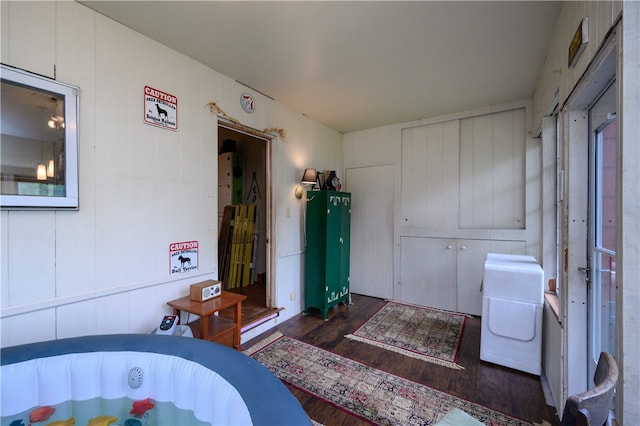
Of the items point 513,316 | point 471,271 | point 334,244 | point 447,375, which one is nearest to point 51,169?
point 334,244

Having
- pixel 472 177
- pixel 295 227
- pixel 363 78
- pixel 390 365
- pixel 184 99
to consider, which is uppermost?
pixel 363 78

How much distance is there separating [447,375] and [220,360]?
1.90 meters

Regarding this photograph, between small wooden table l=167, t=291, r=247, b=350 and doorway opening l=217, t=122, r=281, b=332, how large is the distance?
5.10ft

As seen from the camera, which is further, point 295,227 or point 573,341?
point 295,227

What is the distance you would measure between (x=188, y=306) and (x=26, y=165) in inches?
52.0

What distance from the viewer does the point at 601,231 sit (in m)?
1.49

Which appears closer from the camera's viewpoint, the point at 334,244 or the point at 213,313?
the point at 213,313

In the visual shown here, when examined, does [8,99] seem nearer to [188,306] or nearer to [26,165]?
[26,165]

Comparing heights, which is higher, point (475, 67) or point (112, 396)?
point (475, 67)

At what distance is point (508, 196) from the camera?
325cm

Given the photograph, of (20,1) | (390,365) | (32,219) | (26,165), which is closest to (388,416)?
(390,365)

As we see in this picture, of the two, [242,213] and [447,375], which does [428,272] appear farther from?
[242,213]

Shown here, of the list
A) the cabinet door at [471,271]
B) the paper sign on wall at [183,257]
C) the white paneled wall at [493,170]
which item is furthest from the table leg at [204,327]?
the white paneled wall at [493,170]

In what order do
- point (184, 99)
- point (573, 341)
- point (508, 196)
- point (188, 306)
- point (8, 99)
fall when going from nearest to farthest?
point (8, 99) < point (573, 341) < point (188, 306) < point (184, 99) < point (508, 196)
